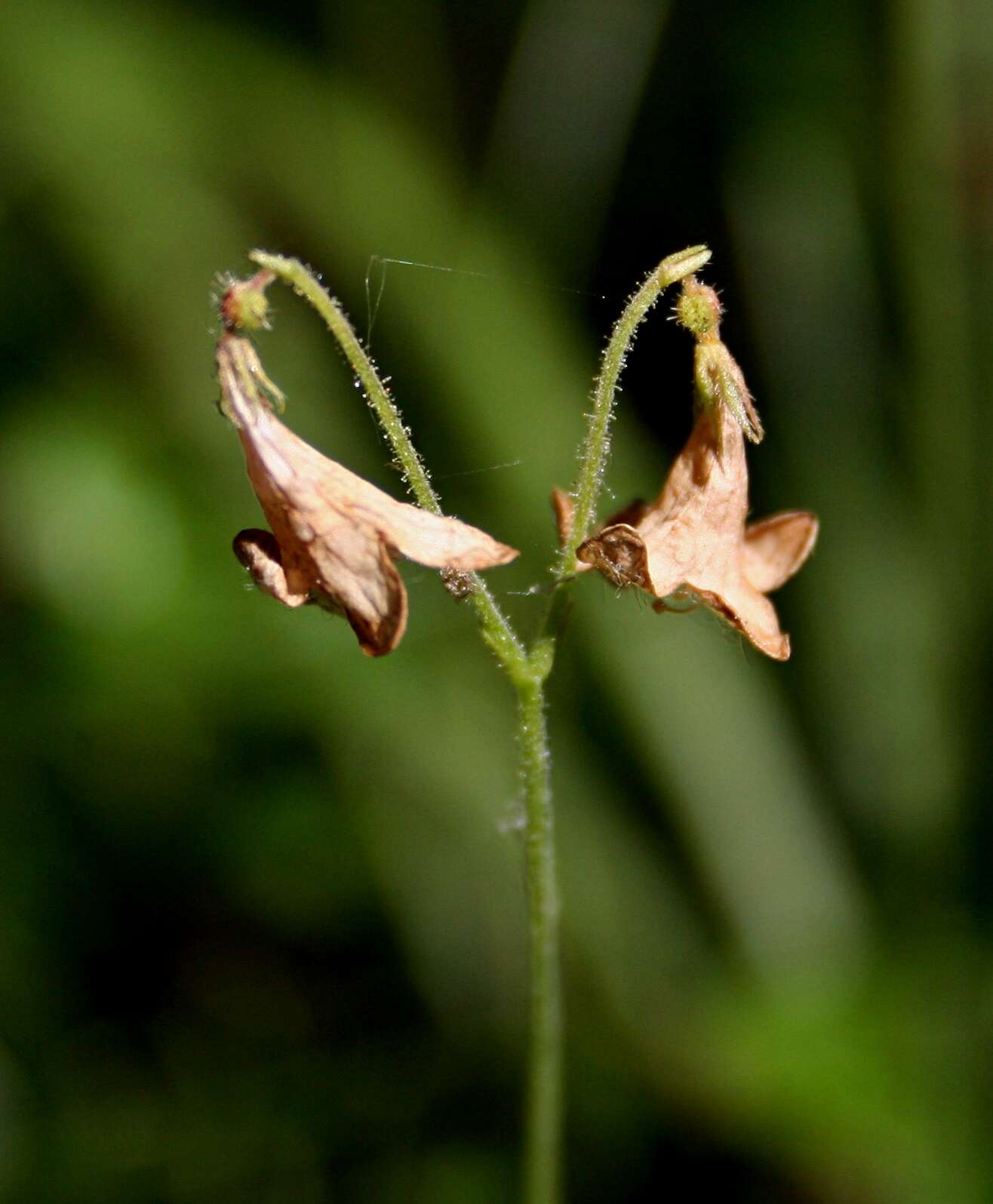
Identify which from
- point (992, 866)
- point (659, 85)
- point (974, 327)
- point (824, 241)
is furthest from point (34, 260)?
point (992, 866)

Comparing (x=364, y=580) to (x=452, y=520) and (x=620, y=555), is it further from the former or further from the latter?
(x=620, y=555)

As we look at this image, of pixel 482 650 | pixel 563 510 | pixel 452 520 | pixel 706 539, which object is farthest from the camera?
pixel 482 650

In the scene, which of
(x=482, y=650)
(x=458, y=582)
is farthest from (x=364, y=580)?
(x=482, y=650)

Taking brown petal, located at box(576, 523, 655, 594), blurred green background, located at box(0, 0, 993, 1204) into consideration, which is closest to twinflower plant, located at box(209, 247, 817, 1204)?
brown petal, located at box(576, 523, 655, 594)

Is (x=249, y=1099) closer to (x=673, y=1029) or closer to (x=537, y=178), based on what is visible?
(x=673, y=1029)

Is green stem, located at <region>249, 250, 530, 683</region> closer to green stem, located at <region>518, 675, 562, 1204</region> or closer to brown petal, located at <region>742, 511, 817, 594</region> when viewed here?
green stem, located at <region>518, 675, 562, 1204</region>

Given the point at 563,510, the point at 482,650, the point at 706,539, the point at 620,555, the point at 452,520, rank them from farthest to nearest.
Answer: the point at 482,650, the point at 563,510, the point at 706,539, the point at 620,555, the point at 452,520

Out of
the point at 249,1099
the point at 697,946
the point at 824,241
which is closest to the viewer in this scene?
the point at 249,1099
